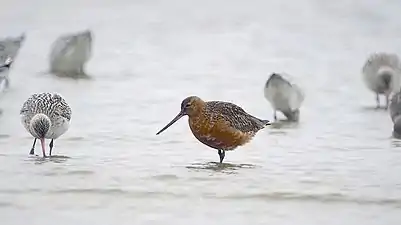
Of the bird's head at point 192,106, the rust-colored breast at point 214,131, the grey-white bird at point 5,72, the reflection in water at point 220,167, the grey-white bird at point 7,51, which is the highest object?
the grey-white bird at point 7,51

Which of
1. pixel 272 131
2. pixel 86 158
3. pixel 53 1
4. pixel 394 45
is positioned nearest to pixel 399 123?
pixel 272 131

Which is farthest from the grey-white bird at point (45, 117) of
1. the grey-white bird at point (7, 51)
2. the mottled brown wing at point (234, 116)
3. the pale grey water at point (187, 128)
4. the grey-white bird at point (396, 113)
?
the grey-white bird at point (396, 113)

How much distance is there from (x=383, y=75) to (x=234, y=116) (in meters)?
1.76

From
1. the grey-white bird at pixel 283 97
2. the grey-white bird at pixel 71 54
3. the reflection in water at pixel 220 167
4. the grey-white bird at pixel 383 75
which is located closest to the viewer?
the reflection in water at pixel 220 167

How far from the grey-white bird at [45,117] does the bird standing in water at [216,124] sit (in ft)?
1.98

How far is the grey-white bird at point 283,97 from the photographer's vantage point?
549cm

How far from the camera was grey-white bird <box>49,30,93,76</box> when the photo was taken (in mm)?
6902

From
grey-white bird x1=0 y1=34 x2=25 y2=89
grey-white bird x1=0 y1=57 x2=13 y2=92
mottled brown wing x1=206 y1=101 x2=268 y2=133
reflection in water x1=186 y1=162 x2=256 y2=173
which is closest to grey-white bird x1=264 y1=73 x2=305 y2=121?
mottled brown wing x1=206 y1=101 x2=268 y2=133

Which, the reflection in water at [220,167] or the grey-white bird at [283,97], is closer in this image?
the reflection in water at [220,167]

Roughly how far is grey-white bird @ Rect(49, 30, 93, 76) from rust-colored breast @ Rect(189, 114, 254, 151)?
261cm

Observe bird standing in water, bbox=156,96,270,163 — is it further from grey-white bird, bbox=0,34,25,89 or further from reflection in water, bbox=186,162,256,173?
grey-white bird, bbox=0,34,25,89

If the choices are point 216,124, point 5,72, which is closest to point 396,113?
point 216,124

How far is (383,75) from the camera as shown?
599 centimetres

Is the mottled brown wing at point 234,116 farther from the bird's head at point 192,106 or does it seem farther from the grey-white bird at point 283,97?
the grey-white bird at point 283,97
